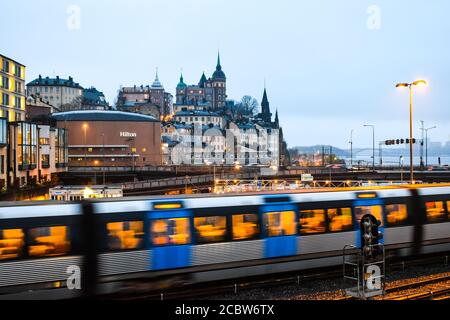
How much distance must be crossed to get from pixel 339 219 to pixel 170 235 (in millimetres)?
7044

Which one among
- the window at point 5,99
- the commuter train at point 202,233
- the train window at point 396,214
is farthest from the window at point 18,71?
the train window at point 396,214

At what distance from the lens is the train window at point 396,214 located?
21344mm

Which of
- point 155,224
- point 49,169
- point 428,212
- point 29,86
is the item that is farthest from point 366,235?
point 29,86

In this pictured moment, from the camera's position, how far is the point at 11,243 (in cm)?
1469

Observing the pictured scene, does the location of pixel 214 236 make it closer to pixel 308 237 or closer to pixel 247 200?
pixel 247 200

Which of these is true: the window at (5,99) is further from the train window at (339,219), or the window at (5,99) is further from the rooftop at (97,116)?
the train window at (339,219)

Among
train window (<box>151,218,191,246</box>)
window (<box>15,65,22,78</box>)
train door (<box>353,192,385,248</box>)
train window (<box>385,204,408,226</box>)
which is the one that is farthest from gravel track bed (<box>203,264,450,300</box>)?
window (<box>15,65,22,78</box>)

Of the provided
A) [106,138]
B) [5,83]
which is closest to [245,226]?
[5,83]

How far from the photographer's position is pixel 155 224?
16812 mm

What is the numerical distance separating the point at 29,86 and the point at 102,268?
199 metres

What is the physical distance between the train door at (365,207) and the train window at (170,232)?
7.22 meters

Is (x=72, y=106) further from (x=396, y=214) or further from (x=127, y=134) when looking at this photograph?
(x=396, y=214)

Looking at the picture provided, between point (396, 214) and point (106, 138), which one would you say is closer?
point (396, 214)

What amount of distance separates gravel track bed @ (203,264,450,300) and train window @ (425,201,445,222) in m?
2.80
